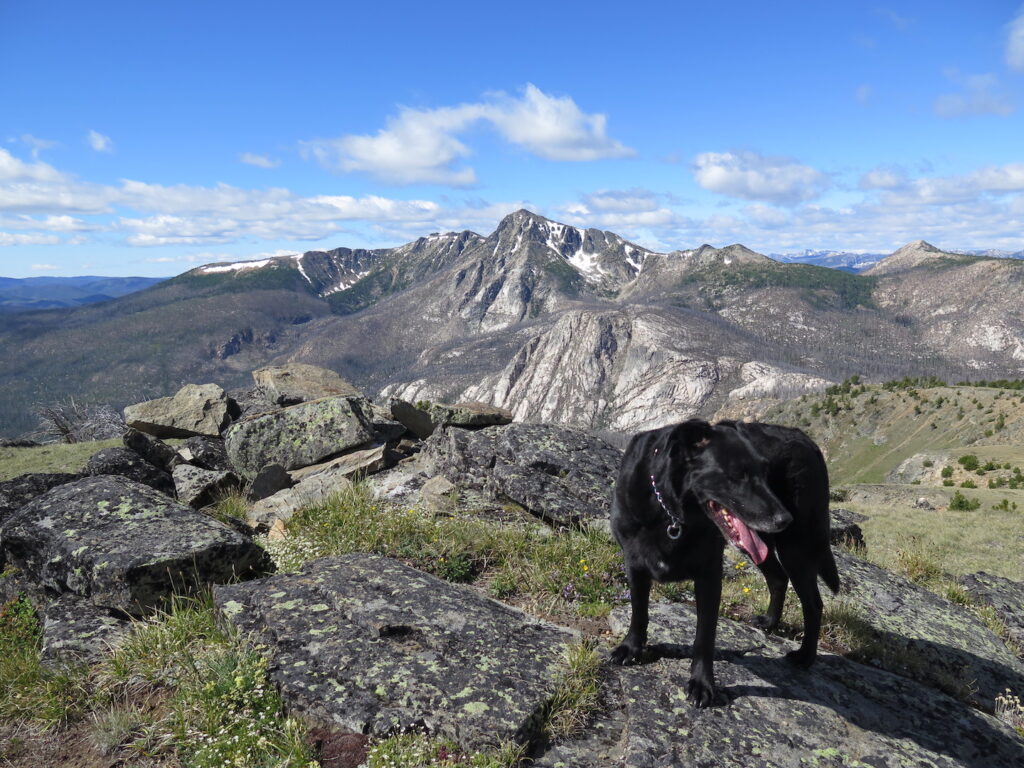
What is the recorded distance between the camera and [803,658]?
6.08 metres

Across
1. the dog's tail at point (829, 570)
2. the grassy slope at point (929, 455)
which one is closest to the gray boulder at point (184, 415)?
the dog's tail at point (829, 570)

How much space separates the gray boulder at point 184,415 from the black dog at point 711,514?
587 inches

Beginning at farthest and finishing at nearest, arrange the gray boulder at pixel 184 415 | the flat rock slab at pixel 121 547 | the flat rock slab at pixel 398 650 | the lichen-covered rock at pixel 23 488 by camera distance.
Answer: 1. the gray boulder at pixel 184 415
2. the lichen-covered rock at pixel 23 488
3. the flat rock slab at pixel 121 547
4. the flat rock slab at pixel 398 650

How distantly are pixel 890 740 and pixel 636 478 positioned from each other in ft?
10.4

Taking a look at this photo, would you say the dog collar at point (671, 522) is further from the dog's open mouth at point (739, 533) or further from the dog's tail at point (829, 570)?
the dog's tail at point (829, 570)

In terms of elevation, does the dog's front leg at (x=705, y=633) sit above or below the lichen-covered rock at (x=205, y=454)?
above

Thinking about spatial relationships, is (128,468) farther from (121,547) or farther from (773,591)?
(773,591)

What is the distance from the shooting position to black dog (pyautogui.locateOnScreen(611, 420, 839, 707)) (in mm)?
4625

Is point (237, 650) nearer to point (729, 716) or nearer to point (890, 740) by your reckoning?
point (729, 716)

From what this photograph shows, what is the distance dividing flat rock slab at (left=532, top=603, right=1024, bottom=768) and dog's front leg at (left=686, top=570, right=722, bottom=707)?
19cm

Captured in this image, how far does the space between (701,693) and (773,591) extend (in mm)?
2337

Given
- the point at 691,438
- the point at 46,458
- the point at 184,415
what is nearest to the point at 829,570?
the point at 691,438

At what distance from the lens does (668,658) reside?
5.83 meters

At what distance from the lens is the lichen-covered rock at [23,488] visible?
10016 mm
